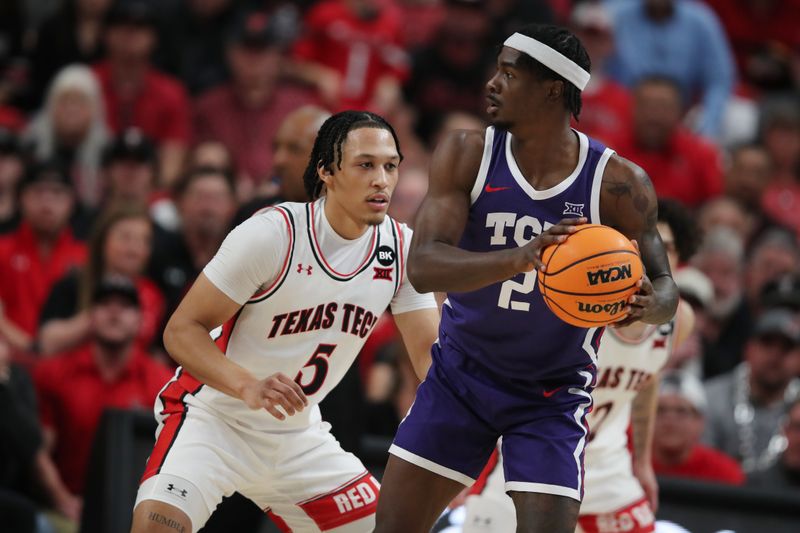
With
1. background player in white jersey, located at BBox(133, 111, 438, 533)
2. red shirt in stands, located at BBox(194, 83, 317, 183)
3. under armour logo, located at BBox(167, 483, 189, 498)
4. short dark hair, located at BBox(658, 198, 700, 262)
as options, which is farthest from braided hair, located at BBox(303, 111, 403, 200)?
red shirt in stands, located at BBox(194, 83, 317, 183)

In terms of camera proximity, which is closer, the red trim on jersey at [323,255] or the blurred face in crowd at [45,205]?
the red trim on jersey at [323,255]

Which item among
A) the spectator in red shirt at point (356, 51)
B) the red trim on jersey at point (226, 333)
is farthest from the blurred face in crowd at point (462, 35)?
the red trim on jersey at point (226, 333)

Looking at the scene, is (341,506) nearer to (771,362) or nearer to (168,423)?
(168,423)

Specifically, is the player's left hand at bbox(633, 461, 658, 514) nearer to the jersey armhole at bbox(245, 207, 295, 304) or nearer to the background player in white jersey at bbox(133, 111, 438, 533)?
the background player in white jersey at bbox(133, 111, 438, 533)

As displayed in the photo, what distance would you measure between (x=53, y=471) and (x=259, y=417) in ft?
10.0

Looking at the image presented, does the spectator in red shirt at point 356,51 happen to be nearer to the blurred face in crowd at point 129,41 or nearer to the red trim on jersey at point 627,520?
the blurred face in crowd at point 129,41

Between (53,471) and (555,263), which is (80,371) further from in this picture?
(555,263)

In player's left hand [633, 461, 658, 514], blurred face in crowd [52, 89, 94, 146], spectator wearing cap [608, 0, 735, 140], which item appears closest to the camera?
player's left hand [633, 461, 658, 514]

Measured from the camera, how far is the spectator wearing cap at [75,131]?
10.8 metres

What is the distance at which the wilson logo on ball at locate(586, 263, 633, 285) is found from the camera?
460cm

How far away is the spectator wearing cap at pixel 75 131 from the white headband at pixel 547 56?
6.32 meters

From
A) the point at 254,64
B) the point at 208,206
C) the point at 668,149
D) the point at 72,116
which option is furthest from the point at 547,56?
the point at 668,149

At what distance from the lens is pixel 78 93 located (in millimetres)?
10734

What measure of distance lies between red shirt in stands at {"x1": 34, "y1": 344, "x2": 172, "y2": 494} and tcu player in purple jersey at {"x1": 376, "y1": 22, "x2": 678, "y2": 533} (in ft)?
12.7
